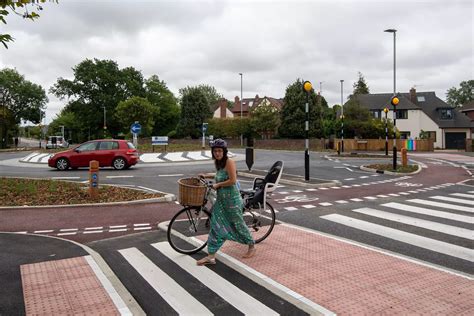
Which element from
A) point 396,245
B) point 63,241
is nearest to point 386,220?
point 396,245

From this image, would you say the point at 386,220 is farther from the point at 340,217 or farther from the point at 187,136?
the point at 187,136

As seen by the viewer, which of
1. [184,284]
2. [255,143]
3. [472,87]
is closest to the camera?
[184,284]

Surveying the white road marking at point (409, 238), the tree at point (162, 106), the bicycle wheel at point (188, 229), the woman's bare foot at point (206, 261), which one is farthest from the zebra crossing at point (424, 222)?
the tree at point (162, 106)

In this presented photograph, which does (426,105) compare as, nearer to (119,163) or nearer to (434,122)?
(434,122)

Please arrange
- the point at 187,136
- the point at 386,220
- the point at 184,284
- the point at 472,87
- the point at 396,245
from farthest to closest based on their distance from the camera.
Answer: the point at 472,87
the point at 187,136
the point at 386,220
the point at 396,245
the point at 184,284

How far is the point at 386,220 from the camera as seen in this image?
8.50 m

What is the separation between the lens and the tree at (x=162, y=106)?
76.3 m

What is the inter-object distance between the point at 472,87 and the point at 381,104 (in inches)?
2201

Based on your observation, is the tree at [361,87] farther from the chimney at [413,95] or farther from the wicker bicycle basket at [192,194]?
the wicker bicycle basket at [192,194]

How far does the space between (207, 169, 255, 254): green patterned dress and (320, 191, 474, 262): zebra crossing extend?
10.5ft

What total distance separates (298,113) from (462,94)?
71.3m

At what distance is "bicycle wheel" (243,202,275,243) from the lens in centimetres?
660

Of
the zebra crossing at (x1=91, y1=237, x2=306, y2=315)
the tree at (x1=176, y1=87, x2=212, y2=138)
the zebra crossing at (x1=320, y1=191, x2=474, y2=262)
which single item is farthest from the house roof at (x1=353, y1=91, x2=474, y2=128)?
the zebra crossing at (x1=91, y1=237, x2=306, y2=315)

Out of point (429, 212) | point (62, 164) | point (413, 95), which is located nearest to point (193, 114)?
point (413, 95)
